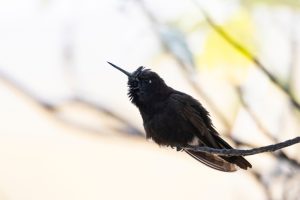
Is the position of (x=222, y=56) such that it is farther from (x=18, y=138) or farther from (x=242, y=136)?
(x=18, y=138)

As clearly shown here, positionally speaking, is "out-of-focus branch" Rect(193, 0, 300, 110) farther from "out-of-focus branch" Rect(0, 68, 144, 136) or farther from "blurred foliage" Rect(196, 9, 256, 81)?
"out-of-focus branch" Rect(0, 68, 144, 136)

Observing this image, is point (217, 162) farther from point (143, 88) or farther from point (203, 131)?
point (143, 88)

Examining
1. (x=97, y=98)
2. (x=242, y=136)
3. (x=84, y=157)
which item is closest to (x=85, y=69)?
(x=97, y=98)

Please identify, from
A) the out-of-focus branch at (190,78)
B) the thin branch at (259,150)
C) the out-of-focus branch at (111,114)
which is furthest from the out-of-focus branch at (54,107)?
the thin branch at (259,150)

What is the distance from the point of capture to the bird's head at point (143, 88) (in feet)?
6.55

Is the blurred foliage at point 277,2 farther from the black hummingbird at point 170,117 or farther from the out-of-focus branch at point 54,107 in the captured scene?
the black hummingbird at point 170,117

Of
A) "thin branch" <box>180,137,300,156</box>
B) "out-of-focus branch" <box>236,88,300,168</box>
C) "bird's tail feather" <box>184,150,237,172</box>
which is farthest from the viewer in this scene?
"out-of-focus branch" <box>236,88,300,168</box>

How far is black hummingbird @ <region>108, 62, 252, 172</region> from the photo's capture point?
1.96 meters

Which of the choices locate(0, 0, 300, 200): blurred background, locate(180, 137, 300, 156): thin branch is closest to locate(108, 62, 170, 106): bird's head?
locate(180, 137, 300, 156): thin branch

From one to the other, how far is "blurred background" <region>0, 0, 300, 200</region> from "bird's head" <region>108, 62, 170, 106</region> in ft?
2.41

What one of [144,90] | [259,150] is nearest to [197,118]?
[144,90]

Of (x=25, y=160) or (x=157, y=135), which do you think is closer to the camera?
(x=157, y=135)

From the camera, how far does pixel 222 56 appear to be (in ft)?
9.18

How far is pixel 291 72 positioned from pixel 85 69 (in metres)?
0.95
